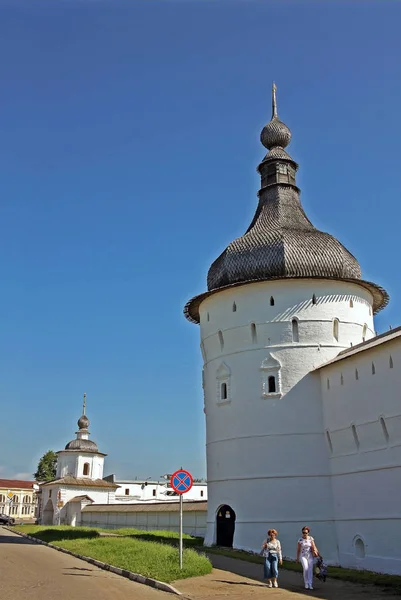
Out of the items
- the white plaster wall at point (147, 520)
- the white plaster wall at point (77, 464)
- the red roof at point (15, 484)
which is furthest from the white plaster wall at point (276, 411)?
the red roof at point (15, 484)

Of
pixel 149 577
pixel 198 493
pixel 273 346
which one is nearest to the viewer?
pixel 149 577

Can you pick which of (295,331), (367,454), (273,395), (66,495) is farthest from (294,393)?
(66,495)

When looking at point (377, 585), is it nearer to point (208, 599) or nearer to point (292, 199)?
point (208, 599)

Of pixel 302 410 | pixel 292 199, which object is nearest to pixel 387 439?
pixel 302 410

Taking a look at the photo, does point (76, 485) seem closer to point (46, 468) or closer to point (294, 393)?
point (46, 468)

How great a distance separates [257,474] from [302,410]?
2.36m

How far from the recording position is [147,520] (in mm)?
28781

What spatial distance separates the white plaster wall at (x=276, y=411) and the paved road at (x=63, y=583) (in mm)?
5372

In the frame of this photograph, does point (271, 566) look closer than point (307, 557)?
No

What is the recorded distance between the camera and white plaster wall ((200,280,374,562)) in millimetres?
18250

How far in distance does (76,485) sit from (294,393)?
31.1 metres

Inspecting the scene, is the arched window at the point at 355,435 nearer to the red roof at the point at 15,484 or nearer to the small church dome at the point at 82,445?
the small church dome at the point at 82,445

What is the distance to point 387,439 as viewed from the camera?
1556 cm

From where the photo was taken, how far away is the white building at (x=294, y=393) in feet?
54.4
